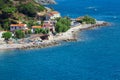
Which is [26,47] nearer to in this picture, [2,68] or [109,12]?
[2,68]

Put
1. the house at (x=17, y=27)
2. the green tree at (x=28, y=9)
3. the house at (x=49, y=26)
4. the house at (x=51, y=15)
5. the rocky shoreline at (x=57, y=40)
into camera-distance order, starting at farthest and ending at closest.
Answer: the house at (x=51, y=15), the green tree at (x=28, y=9), the house at (x=49, y=26), the house at (x=17, y=27), the rocky shoreline at (x=57, y=40)

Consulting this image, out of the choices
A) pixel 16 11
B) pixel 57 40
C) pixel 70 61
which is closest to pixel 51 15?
pixel 16 11

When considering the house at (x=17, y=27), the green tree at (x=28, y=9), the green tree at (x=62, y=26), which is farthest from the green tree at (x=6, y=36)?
the green tree at (x=28, y=9)

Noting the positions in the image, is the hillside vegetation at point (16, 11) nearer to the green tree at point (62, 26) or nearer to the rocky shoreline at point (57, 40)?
the green tree at point (62, 26)

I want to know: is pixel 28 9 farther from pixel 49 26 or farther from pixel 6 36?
pixel 6 36

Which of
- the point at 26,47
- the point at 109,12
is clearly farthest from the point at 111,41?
the point at 109,12
